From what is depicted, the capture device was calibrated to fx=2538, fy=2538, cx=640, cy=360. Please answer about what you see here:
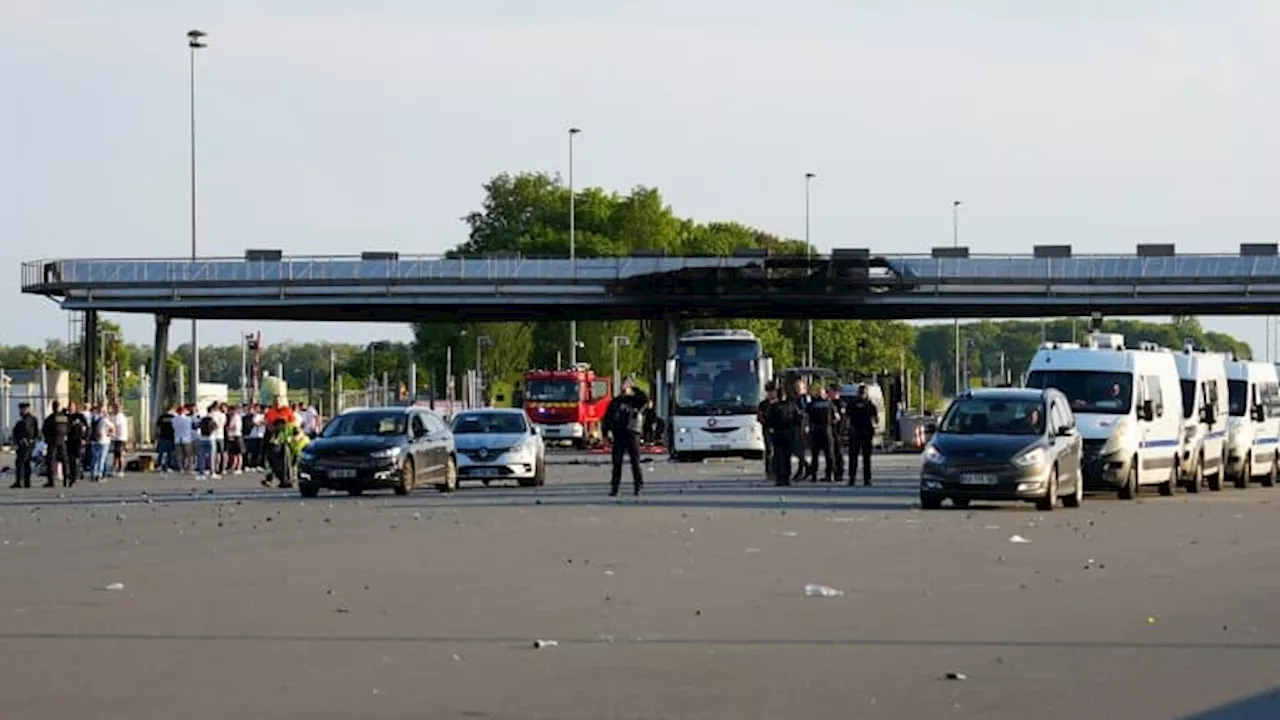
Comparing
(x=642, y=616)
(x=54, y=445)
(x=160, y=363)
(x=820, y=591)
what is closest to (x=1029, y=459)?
(x=820, y=591)

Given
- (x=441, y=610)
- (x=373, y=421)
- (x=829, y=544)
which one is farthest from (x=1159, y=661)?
(x=373, y=421)

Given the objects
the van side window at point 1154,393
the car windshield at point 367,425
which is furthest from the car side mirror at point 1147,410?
the car windshield at point 367,425

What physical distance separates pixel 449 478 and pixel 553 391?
46.9m

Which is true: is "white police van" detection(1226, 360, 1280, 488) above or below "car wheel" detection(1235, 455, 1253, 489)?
above

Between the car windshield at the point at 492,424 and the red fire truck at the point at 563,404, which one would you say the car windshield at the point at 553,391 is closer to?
the red fire truck at the point at 563,404

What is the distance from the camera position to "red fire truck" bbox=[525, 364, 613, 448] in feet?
291

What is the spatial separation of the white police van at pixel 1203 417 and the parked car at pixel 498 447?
452 inches

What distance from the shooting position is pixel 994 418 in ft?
117

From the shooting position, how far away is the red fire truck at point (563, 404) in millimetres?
88812

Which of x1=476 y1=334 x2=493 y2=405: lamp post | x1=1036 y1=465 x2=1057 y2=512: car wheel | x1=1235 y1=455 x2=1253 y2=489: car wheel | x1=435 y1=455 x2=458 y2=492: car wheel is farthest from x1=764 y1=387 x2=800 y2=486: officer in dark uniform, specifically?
x1=476 y1=334 x2=493 y2=405: lamp post

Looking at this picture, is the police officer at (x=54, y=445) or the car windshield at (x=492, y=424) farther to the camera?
the police officer at (x=54, y=445)

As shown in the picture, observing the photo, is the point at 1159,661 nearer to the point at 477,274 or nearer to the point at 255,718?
the point at 255,718

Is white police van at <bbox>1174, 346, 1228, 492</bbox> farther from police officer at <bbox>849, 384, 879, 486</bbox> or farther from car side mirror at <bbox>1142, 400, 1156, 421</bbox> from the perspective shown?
police officer at <bbox>849, 384, 879, 486</bbox>

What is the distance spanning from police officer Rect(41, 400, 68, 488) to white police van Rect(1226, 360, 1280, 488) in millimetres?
22532
